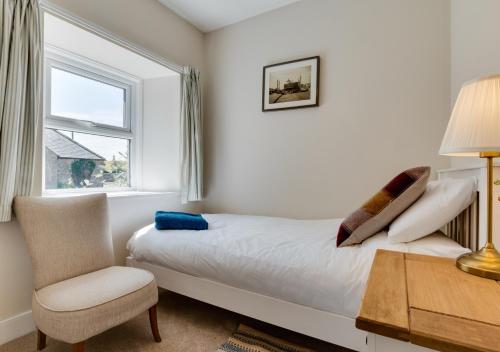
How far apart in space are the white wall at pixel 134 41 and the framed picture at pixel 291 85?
993mm

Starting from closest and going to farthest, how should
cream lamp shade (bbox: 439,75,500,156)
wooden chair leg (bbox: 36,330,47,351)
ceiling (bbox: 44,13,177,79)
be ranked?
cream lamp shade (bbox: 439,75,500,156)
wooden chair leg (bbox: 36,330,47,351)
ceiling (bbox: 44,13,177,79)

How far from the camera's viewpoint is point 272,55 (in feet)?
8.96

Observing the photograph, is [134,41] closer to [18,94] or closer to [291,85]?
[18,94]

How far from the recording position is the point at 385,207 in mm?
1367

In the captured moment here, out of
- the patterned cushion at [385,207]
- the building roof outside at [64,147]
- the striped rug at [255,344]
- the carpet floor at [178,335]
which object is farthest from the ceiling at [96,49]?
the striped rug at [255,344]

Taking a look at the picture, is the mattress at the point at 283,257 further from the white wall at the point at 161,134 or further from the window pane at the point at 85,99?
the window pane at the point at 85,99

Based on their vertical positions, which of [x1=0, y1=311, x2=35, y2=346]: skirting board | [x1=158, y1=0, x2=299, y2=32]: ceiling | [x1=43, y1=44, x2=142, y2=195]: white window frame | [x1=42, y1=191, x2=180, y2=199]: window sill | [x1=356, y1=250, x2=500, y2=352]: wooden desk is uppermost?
[x1=158, y1=0, x2=299, y2=32]: ceiling

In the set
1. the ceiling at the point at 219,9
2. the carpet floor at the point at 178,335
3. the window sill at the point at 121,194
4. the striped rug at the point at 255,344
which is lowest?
the carpet floor at the point at 178,335

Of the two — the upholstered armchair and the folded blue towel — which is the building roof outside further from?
the folded blue towel

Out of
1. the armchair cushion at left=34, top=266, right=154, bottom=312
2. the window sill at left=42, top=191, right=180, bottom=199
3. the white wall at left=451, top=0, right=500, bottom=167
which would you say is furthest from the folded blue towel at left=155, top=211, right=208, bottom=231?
the white wall at left=451, top=0, right=500, bottom=167

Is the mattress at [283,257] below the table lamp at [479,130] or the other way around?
below

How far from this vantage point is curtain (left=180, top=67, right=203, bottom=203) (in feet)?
9.11

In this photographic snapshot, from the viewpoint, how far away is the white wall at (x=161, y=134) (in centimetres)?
287

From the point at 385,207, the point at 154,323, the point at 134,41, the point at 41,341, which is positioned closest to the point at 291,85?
the point at 134,41
